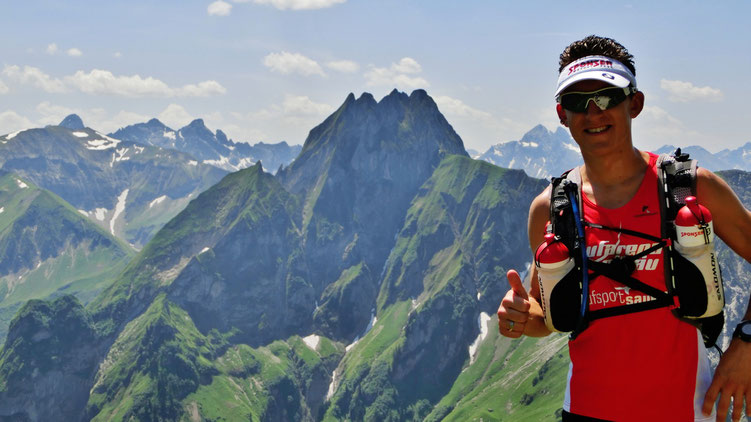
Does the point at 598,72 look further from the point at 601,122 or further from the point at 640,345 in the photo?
the point at 640,345

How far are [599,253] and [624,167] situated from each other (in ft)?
3.83

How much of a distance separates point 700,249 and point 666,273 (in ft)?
1.44

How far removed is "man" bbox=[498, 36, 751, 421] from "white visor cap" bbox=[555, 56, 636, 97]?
12mm

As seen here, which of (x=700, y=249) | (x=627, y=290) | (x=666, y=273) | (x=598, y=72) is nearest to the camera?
(x=700, y=249)

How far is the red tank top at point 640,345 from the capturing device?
6754 mm

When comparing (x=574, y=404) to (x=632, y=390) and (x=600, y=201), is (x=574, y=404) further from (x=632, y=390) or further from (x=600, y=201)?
(x=600, y=201)

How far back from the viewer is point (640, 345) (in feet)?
22.2

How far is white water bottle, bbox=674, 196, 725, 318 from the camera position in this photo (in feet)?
21.0

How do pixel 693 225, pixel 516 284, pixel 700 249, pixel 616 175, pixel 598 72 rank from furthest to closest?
pixel 516 284, pixel 616 175, pixel 598 72, pixel 700 249, pixel 693 225

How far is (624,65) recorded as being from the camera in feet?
24.1

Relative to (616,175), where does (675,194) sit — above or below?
below

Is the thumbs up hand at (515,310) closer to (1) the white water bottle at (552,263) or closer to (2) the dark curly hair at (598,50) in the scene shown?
(1) the white water bottle at (552,263)

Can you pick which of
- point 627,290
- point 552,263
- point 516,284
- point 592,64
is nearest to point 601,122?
point 592,64

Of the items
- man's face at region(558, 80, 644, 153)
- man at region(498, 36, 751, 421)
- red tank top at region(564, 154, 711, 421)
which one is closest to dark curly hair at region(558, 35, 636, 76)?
man at region(498, 36, 751, 421)
